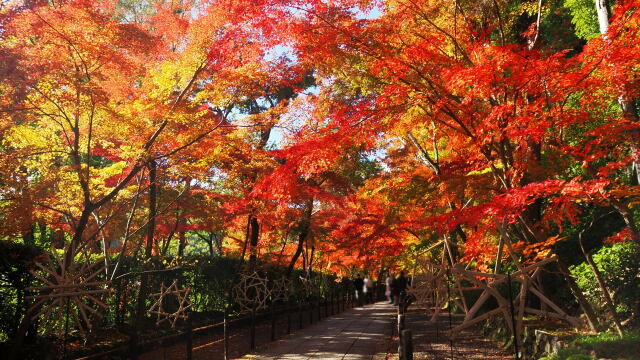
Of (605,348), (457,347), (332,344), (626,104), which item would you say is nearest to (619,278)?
(605,348)

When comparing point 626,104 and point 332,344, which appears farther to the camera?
point 332,344

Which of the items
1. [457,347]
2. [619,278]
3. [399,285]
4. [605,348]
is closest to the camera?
[605,348]

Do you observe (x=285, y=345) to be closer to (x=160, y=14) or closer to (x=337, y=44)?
A: (x=337, y=44)

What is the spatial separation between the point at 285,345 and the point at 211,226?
6.80 meters

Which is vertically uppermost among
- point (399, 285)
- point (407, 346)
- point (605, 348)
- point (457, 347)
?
point (399, 285)

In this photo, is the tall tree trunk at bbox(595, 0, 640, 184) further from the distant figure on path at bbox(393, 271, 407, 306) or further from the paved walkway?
the distant figure on path at bbox(393, 271, 407, 306)

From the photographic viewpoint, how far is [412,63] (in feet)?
32.5

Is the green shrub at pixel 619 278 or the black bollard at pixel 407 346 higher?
the green shrub at pixel 619 278

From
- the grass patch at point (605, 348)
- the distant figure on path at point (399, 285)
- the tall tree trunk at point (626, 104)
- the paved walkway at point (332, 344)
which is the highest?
the tall tree trunk at point (626, 104)

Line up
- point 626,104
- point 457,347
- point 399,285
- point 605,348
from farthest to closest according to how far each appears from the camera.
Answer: point 399,285
point 457,347
point 626,104
point 605,348

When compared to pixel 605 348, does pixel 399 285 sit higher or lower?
higher

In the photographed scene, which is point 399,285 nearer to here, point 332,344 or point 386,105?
point 332,344

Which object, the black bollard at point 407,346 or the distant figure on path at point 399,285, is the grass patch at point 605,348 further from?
the distant figure on path at point 399,285

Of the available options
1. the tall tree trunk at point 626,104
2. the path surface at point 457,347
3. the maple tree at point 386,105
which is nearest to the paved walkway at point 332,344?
the path surface at point 457,347
